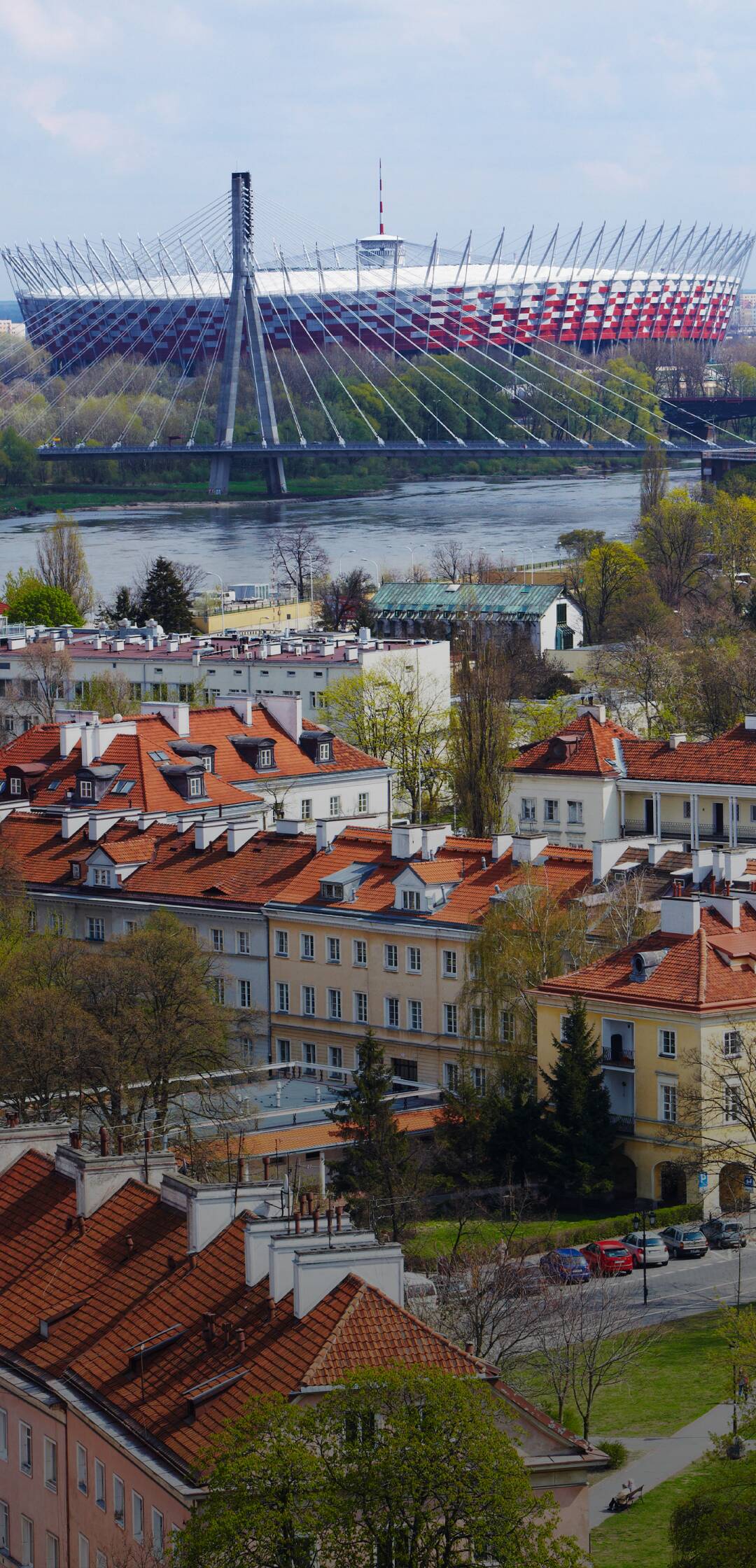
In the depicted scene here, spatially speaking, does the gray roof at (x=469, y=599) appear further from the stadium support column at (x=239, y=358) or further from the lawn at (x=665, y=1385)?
the lawn at (x=665, y=1385)

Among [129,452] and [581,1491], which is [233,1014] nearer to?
[581,1491]

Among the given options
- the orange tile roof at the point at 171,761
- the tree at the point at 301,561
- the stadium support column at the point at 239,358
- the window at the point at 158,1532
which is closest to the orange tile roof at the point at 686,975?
the orange tile roof at the point at 171,761

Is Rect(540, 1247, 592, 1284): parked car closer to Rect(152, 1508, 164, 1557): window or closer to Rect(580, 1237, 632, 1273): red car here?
Rect(580, 1237, 632, 1273): red car

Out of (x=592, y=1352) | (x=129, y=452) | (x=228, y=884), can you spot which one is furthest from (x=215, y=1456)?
(x=129, y=452)

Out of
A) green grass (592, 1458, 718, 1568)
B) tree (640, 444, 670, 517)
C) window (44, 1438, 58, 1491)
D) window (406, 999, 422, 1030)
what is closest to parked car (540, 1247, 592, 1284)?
green grass (592, 1458, 718, 1568)

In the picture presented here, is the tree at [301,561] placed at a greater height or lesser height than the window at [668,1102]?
greater

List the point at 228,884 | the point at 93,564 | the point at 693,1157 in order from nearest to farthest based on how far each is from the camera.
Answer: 1. the point at 693,1157
2. the point at 228,884
3. the point at 93,564
